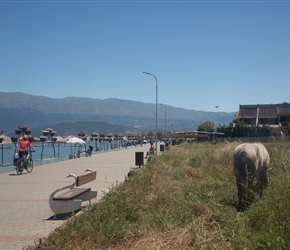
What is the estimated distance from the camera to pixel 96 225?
684 cm

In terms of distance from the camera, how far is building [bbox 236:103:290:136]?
258 feet

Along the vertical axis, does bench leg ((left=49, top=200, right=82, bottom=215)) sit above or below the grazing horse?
below

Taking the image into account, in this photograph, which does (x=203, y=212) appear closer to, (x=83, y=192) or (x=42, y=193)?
(x=83, y=192)

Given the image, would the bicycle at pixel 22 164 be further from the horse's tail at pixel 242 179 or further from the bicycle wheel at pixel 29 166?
the horse's tail at pixel 242 179

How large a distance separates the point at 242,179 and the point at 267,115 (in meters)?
76.7

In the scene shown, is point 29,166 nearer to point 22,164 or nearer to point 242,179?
point 22,164

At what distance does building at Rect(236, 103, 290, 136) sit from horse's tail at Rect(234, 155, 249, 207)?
7009 centimetres

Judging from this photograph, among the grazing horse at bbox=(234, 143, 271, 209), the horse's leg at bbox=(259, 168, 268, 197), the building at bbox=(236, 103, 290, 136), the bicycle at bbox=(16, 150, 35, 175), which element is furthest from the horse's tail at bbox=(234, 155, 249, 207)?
the building at bbox=(236, 103, 290, 136)

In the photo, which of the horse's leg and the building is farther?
the building

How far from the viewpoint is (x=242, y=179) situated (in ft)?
28.7

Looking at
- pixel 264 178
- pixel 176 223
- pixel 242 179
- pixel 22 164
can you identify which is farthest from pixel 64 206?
pixel 22 164

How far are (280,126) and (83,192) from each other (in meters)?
71.6

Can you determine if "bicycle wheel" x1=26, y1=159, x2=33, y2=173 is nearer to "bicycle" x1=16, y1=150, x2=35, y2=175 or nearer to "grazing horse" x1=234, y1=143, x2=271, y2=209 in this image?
"bicycle" x1=16, y1=150, x2=35, y2=175

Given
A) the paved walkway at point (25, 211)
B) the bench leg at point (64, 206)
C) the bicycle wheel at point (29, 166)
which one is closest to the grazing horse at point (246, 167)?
the bench leg at point (64, 206)
